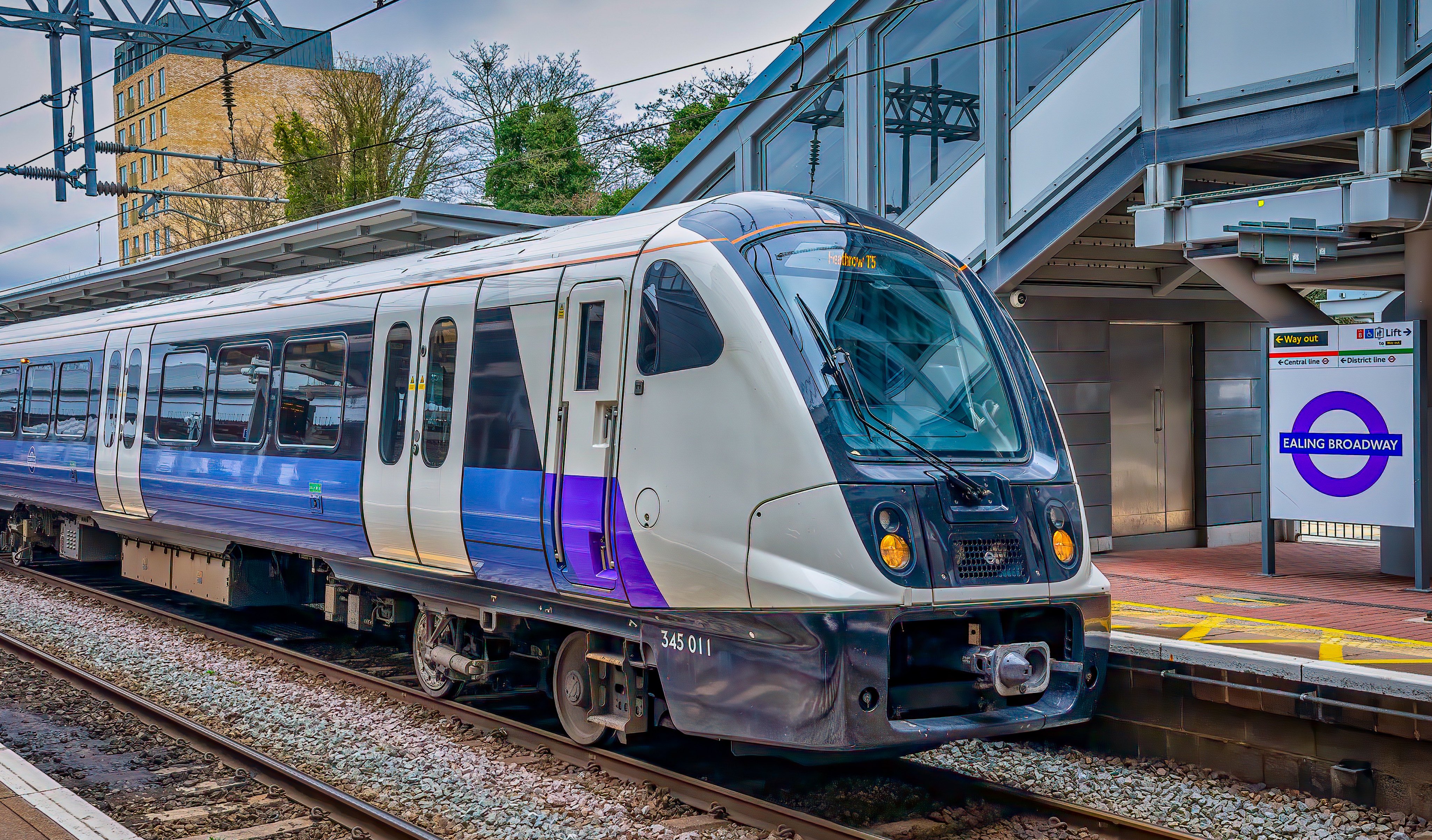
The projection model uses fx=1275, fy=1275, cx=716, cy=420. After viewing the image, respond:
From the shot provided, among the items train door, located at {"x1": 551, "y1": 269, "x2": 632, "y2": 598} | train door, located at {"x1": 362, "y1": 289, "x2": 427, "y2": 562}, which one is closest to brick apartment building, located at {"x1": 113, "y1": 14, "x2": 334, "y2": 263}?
train door, located at {"x1": 362, "y1": 289, "x2": 427, "y2": 562}

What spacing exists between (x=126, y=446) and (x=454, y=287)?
697 cm

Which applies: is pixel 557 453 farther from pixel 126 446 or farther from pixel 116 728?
pixel 126 446

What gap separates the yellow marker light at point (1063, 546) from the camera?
6492 mm

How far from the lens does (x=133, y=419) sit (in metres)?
13.3

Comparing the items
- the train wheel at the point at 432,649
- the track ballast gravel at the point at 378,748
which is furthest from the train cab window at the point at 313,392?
the track ballast gravel at the point at 378,748

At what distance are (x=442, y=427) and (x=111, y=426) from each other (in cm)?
735

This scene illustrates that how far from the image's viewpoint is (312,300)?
10047mm

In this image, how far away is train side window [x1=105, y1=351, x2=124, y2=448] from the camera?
1371 centimetres

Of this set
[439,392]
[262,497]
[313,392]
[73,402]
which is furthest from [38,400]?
[439,392]

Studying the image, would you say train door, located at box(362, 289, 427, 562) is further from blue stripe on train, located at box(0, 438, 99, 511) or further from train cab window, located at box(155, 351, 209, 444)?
blue stripe on train, located at box(0, 438, 99, 511)

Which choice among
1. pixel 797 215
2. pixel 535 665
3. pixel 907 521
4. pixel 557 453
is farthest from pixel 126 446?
pixel 907 521

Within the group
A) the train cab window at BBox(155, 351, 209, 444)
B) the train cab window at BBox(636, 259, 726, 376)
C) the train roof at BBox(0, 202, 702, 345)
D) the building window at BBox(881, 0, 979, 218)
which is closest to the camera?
the train cab window at BBox(636, 259, 726, 376)

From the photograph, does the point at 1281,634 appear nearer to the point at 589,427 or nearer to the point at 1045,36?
the point at 589,427

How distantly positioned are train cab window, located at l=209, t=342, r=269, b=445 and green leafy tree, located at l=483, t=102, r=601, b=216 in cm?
2734
